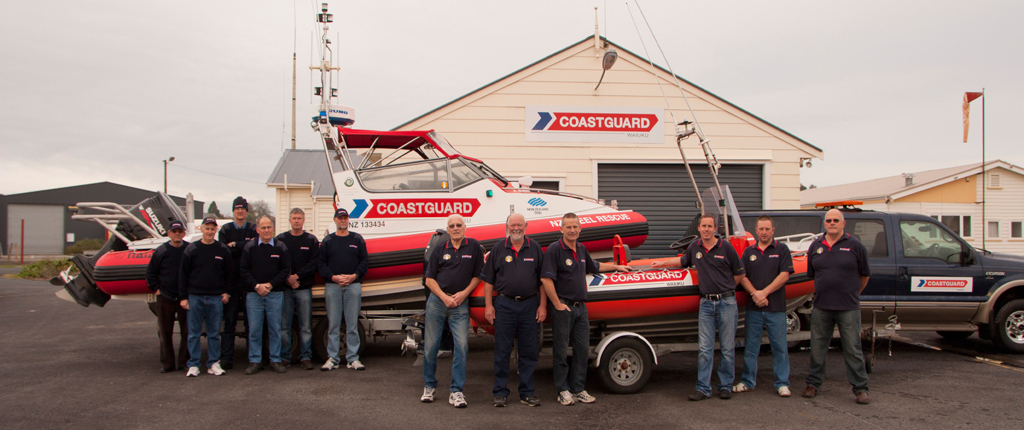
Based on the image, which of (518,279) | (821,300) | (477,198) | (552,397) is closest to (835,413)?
(821,300)

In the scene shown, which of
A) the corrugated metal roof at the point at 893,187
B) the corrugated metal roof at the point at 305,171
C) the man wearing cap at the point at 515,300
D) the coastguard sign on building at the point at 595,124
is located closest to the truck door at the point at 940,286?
the coastguard sign on building at the point at 595,124

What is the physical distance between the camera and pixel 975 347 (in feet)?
24.1

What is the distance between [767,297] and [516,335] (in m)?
2.20

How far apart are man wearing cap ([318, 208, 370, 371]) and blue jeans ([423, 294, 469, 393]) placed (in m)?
1.46

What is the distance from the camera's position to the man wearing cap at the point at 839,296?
478 centimetres

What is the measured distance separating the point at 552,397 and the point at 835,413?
226cm

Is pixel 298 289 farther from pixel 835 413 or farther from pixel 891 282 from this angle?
pixel 891 282

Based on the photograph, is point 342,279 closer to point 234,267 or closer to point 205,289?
point 234,267

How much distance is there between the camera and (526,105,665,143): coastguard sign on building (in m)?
10.3

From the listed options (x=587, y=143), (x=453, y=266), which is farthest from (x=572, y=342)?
(x=587, y=143)

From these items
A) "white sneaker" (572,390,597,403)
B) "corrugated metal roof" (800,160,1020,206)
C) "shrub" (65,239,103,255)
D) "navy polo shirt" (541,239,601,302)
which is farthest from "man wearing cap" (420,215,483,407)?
"shrub" (65,239,103,255)

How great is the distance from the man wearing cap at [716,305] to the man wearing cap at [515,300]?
55.5 inches

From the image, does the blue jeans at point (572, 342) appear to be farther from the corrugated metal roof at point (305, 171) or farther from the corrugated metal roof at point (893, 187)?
the corrugated metal roof at point (893, 187)

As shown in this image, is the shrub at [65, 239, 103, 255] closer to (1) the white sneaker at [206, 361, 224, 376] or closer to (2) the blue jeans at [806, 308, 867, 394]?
(1) the white sneaker at [206, 361, 224, 376]
